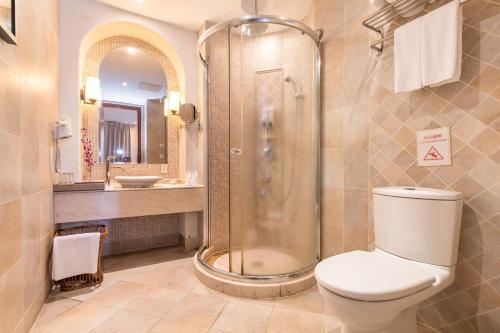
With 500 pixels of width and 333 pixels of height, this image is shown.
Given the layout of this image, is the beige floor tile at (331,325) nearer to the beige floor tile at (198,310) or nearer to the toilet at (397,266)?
the toilet at (397,266)

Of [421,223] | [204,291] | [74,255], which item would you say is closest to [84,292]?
[74,255]

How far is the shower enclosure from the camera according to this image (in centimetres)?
196

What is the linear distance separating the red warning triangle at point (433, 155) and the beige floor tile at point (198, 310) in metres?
1.55

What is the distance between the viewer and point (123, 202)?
2139mm

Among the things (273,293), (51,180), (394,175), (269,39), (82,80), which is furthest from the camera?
(82,80)

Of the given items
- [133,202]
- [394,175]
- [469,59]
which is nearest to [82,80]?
[133,202]

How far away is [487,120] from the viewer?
1151 mm

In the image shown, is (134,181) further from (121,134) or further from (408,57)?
(408,57)

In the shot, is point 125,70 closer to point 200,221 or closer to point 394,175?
point 200,221

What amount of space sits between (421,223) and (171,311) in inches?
60.6

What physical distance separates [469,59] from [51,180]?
8.90 feet

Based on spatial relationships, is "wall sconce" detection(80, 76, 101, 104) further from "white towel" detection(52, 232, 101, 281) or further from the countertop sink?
"white towel" detection(52, 232, 101, 281)

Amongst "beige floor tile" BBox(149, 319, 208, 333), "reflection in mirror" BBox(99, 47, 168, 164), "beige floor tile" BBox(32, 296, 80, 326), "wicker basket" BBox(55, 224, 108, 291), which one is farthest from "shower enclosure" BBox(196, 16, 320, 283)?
"reflection in mirror" BBox(99, 47, 168, 164)

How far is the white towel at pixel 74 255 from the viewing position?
1723mm
